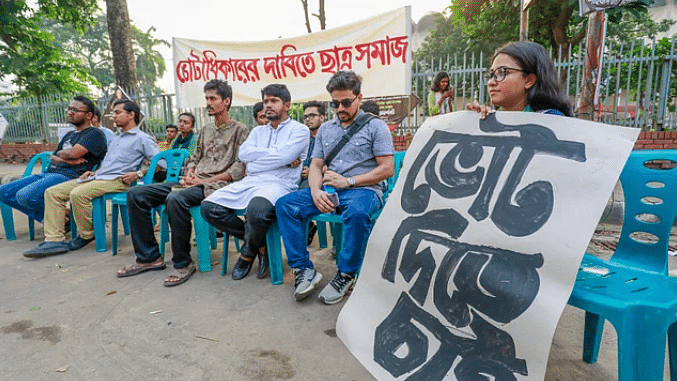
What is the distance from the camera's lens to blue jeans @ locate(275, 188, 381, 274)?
2352 millimetres

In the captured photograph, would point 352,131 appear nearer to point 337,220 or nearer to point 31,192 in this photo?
point 337,220

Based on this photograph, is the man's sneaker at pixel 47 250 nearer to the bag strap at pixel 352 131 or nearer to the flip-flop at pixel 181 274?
the flip-flop at pixel 181 274

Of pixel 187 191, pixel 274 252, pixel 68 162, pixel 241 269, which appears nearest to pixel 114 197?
pixel 68 162

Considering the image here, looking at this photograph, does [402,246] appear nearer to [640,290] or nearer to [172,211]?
[640,290]

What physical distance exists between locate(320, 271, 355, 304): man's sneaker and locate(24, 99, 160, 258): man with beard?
2276 mm

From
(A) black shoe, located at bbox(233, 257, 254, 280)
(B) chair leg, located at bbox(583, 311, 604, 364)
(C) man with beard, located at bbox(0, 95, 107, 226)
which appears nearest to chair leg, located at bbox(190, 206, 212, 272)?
(A) black shoe, located at bbox(233, 257, 254, 280)

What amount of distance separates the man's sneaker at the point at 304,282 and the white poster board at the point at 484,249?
594 millimetres

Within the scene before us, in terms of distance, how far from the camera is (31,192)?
12.4ft

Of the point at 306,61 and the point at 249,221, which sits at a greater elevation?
the point at 306,61

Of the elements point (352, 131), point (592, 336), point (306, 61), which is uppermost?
point (306, 61)

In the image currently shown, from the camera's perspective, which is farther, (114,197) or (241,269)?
(114,197)

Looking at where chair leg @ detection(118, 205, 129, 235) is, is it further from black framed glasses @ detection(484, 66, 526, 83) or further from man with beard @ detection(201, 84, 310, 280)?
black framed glasses @ detection(484, 66, 526, 83)

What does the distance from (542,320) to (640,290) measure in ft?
1.24

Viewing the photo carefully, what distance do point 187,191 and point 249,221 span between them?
65 cm
